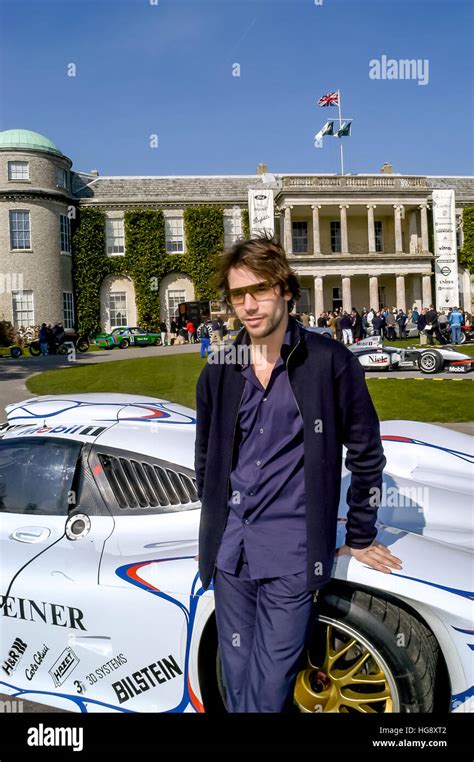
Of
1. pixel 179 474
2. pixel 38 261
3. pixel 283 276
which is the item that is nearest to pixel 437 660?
pixel 179 474

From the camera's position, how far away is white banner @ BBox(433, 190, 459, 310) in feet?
132

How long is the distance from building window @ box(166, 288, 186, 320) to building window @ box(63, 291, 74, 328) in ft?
22.0

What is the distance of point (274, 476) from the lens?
2.14 m

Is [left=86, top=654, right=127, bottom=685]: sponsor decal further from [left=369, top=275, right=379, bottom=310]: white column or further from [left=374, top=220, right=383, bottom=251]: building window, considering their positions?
[left=374, top=220, right=383, bottom=251]: building window

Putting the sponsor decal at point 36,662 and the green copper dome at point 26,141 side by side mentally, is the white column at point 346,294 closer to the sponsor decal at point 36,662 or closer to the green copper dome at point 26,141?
the green copper dome at point 26,141

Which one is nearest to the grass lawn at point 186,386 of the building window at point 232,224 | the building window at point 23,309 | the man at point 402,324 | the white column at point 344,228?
the man at point 402,324

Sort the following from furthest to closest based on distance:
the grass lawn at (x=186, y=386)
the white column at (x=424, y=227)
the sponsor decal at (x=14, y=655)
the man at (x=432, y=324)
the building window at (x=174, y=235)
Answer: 1. the white column at (x=424, y=227)
2. the building window at (x=174, y=235)
3. the man at (x=432, y=324)
4. the grass lawn at (x=186, y=386)
5. the sponsor decal at (x=14, y=655)

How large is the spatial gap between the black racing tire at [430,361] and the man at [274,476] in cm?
1465

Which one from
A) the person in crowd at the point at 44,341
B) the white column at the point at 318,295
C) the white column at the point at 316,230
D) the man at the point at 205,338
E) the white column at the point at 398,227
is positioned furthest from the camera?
the white column at the point at 398,227

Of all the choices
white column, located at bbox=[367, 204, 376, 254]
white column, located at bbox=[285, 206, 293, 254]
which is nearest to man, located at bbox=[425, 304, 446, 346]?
white column, located at bbox=[285, 206, 293, 254]

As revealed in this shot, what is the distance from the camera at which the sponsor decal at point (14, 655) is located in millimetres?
2779

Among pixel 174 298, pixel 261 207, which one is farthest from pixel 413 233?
pixel 174 298

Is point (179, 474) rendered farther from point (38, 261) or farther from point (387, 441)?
point (38, 261)

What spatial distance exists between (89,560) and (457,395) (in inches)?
433
